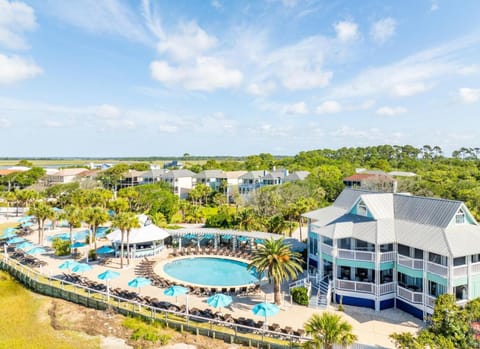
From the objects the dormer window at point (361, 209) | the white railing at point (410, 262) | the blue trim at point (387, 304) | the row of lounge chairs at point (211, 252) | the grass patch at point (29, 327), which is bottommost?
the grass patch at point (29, 327)

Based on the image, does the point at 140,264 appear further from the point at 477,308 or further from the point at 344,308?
the point at 477,308

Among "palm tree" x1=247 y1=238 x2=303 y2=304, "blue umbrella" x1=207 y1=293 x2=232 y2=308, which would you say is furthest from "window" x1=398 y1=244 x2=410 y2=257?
"blue umbrella" x1=207 y1=293 x2=232 y2=308

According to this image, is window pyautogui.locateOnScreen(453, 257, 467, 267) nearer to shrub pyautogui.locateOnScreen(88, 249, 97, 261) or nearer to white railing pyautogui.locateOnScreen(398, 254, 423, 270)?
white railing pyautogui.locateOnScreen(398, 254, 423, 270)

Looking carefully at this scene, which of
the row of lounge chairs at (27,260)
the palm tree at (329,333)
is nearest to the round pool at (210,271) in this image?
the row of lounge chairs at (27,260)

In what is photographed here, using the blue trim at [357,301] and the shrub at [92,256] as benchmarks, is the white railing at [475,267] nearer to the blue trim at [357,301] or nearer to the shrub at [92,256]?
the blue trim at [357,301]

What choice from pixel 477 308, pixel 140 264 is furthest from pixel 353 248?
pixel 140 264

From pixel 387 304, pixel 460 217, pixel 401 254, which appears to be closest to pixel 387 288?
pixel 387 304

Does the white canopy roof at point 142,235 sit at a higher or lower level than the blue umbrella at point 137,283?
higher
